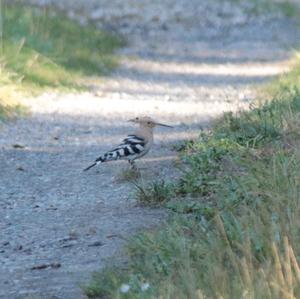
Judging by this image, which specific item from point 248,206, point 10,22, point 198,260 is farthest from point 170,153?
point 10,22

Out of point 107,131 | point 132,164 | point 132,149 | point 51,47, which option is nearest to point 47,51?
point 51,47

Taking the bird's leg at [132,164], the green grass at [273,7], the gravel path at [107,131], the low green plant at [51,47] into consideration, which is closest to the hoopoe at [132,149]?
the bird's leg at [132,164]

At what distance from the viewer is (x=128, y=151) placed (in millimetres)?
10000

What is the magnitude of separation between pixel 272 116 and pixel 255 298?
4.96 m

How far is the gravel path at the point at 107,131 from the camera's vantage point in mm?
7980

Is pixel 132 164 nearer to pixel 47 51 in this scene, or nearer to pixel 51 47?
pixel 47 51

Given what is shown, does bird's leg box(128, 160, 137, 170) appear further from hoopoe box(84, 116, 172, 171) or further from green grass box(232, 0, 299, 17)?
green grass box(232, 0, 299, 17)

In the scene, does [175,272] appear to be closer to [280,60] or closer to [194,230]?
[194,230]

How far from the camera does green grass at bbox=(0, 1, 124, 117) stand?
15672 mm

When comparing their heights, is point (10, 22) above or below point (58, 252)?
above

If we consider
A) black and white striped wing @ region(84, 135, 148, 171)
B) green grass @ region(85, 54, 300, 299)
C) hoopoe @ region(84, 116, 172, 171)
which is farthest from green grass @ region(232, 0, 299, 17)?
green grass @ region(85, 54, 300, 299)

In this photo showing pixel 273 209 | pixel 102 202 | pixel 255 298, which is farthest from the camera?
pixel 102 202

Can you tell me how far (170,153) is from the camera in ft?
37.0

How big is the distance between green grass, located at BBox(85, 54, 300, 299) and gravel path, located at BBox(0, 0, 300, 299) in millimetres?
323
